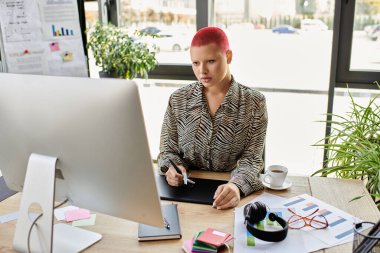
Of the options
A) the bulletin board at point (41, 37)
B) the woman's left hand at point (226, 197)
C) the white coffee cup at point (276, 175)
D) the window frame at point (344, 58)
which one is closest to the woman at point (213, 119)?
the white coffee cup at point (276, 175)

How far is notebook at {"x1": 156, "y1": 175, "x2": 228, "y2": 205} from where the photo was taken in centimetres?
134

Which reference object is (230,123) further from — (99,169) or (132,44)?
(132,44)

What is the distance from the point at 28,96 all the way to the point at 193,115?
2.74ft

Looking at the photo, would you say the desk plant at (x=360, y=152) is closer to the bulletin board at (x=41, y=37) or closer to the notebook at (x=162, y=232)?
the notebook at (x=162, y=232)

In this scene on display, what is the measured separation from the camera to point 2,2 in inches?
74.3

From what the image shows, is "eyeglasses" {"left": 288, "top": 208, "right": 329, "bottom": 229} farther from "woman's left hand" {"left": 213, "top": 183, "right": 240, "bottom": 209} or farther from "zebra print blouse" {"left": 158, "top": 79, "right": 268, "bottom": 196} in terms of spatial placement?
"zebra print blouse" {"left": 158, "top": 79, "right": 268, "bottom": 196}

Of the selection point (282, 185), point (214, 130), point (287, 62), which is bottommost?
point (282, 185)

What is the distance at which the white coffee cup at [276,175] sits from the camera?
1396 millimetres

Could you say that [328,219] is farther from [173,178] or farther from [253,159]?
[173,178]

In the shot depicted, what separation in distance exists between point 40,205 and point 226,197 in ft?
1.94

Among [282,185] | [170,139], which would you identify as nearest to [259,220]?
[282,185]

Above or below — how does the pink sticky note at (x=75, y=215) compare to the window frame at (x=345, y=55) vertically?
below

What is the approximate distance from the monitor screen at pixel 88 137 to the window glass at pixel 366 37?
2296 mm

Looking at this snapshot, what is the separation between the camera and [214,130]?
5.49 feet
